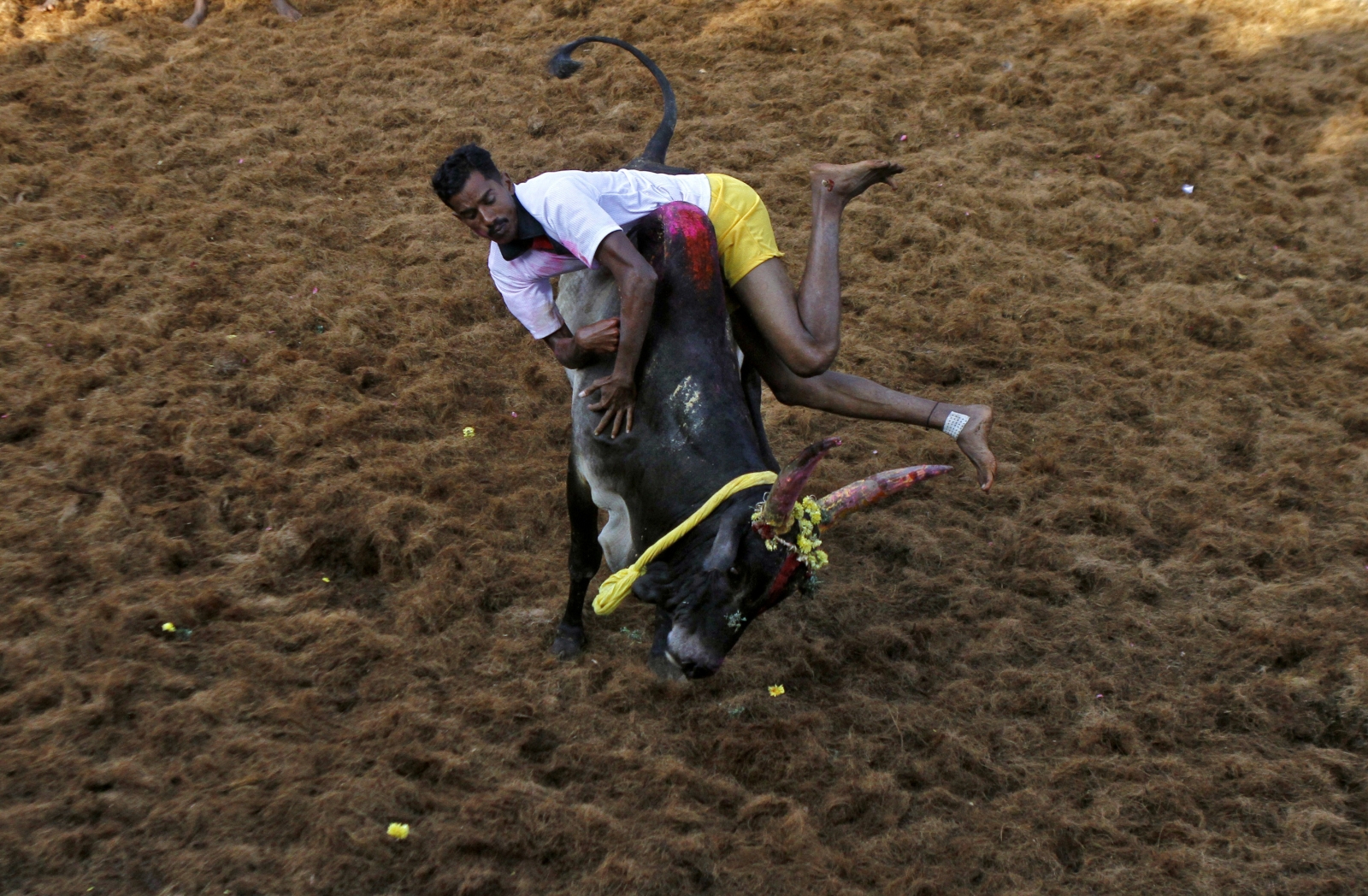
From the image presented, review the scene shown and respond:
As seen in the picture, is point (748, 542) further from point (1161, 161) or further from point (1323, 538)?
point (1161, 161)

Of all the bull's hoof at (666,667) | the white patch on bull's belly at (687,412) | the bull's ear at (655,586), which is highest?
the white patch on bull's belly at (687,412)

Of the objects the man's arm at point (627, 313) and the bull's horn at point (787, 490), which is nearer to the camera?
the bull's horn at point (787, 490)

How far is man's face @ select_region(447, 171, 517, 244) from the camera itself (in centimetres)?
317

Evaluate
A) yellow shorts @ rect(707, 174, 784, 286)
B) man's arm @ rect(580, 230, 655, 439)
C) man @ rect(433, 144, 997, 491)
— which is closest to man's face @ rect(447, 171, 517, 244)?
man @ rect(433, 144, 997, 491)

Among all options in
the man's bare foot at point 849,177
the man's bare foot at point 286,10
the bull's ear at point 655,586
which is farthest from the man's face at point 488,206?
the man's bare foot at point 286,10

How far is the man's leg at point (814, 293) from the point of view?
339cm

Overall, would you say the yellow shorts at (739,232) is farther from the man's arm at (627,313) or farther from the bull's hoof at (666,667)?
the bull's hoof at (666,667)

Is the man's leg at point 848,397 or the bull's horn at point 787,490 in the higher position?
the bull's horn at point 787,490

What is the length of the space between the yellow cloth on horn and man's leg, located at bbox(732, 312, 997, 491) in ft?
2.24

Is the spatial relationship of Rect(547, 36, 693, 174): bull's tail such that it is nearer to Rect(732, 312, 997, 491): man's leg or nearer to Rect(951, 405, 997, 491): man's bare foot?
Rect(732, 312, 997, 491): man's leg

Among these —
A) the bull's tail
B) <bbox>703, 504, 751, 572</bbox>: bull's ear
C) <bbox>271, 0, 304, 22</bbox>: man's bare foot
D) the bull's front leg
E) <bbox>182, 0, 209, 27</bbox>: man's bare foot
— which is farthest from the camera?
<bbox>271, 0, 304, 22</bbox>: man's bare foot

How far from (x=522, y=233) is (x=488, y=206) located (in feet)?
0.43

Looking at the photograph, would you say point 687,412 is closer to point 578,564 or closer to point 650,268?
point 650,268

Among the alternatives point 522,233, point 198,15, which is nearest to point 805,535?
point 522,233
